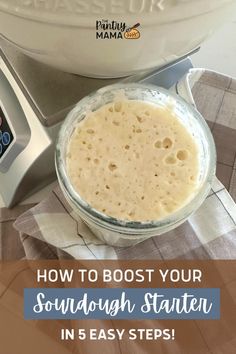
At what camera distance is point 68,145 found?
505 mm

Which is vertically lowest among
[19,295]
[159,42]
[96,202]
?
[19,295]

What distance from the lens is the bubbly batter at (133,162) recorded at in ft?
1.59

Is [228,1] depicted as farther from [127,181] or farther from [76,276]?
[76,276]

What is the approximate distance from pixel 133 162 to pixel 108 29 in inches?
4.7

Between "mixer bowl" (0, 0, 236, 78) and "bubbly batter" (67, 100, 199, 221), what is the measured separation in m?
0.05

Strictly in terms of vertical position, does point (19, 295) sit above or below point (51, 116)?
A: below

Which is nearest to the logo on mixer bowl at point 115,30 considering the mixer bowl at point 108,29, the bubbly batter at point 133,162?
the mixer bowl at point 108,29

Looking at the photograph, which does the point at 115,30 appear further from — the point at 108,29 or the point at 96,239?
the point at 96,239

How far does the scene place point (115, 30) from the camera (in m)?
0.42

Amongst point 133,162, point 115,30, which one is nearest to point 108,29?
point 115,30

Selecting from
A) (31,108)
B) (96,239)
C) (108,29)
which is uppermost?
(108,29)

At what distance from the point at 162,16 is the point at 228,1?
5cm

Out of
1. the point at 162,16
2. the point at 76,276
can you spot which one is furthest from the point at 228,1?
the point at 76,276

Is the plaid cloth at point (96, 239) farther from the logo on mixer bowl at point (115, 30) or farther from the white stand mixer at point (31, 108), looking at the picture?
the logo on mixer bowl at point (115, 30)
